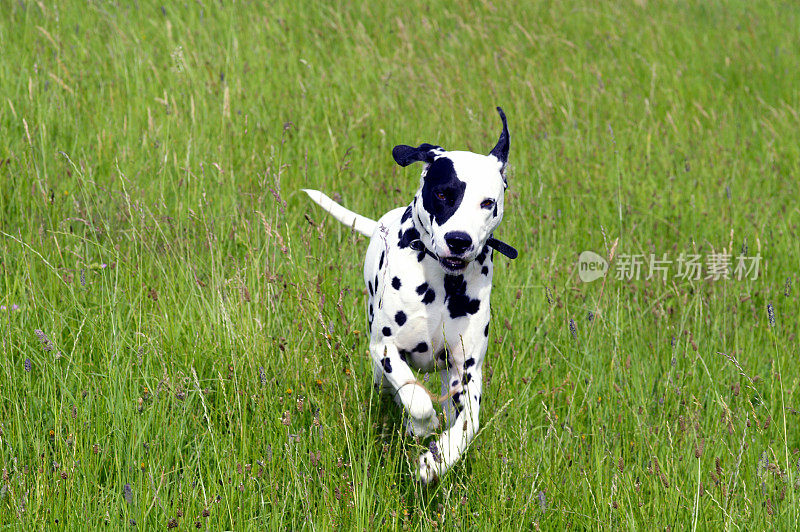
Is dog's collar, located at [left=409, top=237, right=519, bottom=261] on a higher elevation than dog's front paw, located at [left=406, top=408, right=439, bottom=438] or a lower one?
higher

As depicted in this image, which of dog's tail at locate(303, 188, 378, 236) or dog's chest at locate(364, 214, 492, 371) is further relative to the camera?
dog's tail at locate(303, 188, 378, 236)

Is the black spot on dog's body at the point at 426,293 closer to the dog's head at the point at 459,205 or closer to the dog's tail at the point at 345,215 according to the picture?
the dog's head at the point at 459,205

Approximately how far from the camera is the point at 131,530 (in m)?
2.47

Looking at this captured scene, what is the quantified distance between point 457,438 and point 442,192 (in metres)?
0.86

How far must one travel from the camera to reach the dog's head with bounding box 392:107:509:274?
7.82 ft

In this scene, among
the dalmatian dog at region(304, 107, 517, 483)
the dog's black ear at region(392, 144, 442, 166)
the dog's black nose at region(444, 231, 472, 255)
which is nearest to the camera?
the dog's black nose at region(444, 231, 472, 255)

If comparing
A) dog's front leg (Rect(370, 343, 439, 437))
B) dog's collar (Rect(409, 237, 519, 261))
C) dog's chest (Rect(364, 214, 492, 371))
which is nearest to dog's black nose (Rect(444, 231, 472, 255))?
dog's collar (Rect(409, 237, 519, 261))

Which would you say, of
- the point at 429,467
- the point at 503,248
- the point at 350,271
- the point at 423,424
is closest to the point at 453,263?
the point at 503,248

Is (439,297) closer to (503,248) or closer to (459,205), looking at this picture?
(503,248)

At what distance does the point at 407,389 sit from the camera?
269cm

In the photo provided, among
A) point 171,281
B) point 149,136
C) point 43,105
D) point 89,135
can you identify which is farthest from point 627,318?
point 43,105

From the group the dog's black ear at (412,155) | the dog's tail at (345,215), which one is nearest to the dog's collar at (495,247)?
the dog's black ear at (412,155)

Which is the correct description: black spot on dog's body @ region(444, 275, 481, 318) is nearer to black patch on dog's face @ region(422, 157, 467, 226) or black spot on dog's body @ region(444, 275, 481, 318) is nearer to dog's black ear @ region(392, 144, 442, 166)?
black patch on dog's face @ region(422, 157, 467, 226)

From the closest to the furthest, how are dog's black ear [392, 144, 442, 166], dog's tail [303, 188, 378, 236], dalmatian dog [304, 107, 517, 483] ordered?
dalmatian dog [304, 107, 517, 483] < dog's black ear [392, 144, 442, 166] < dog's tail [303, 188, 378, 236]
